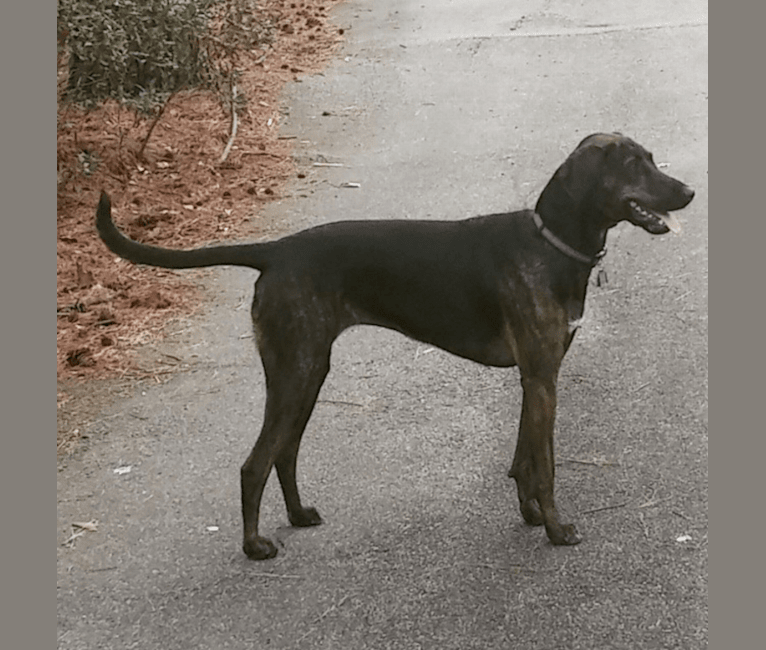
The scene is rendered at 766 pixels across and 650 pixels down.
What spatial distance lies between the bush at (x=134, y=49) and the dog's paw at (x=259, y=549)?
427 centimetres

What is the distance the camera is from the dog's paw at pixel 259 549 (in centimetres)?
480

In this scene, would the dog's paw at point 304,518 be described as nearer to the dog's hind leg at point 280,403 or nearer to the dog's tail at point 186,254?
the dog's hind leg at point 280,403

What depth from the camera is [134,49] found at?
30.9 feet

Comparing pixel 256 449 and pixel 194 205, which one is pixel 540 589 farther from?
pixel 194 205

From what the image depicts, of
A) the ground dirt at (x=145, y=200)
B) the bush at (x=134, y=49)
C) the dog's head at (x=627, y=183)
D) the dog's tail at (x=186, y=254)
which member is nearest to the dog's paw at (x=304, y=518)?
the dog's tail at (x=186, y=254)

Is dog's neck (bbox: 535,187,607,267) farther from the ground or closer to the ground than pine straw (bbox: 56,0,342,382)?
farther from the ground

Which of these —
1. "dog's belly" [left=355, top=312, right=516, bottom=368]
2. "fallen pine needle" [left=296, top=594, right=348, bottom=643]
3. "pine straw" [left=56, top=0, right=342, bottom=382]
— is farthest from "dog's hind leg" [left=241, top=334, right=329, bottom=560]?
"pine straw" [left=56, top=0, right=342, bottom=382]

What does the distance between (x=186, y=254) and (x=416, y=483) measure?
62.1 inches

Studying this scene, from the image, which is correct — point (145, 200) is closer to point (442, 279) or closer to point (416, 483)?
point (416, 483)

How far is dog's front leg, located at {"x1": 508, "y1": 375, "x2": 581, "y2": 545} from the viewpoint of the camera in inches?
184

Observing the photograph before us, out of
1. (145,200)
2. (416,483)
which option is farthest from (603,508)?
(145,200)

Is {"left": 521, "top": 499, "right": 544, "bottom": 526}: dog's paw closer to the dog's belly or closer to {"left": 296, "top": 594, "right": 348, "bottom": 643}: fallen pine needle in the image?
the dog's belly

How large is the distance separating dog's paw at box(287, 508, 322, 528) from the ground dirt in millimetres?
1471

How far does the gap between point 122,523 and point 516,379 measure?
7.59 ft
